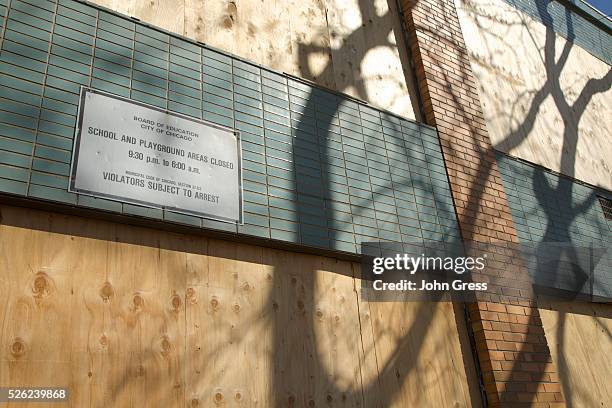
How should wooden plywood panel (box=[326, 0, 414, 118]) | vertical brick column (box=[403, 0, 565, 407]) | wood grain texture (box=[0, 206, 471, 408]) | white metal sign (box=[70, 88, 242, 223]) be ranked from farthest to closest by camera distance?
1. wooden plywood panel (box=[326, 0, 414, 118])
2. vertical brick column (box=[403, 0, 565, 407])
3. white metal sign (box=[70, 88, 242, 223])
4. wood grain texture (box=[0, 206, 471, 408])

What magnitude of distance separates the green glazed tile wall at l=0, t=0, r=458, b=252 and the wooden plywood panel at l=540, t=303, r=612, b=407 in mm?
1340

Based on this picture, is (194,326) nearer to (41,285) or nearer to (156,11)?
(41,285)

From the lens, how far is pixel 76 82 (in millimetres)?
2855

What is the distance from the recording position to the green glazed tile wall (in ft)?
8.61

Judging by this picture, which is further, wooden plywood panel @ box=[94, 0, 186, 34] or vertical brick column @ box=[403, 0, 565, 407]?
vertical brick column @ box=[403, 0, 565, 407]

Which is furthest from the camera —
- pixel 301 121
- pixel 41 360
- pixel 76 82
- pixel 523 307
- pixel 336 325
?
pixel 523 307

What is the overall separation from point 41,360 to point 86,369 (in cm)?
20

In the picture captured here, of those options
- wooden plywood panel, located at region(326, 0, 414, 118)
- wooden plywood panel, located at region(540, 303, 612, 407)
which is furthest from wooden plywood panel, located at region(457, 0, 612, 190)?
wooden plywood panel, located at region(540, 303, 612, 407)

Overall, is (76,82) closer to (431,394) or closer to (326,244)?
(326,244)

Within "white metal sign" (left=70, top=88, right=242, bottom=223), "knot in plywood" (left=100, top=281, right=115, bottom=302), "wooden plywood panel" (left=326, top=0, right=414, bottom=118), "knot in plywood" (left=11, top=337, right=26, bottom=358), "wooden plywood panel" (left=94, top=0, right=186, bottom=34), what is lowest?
"knot in plywood" (left=11, top=337, right=26, bottom=358)

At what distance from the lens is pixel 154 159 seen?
2.93 metres

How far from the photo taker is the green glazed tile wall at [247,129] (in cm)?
262

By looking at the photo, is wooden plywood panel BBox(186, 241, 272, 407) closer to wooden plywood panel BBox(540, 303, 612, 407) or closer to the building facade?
the building facade

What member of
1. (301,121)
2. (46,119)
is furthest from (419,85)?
(46,119)
